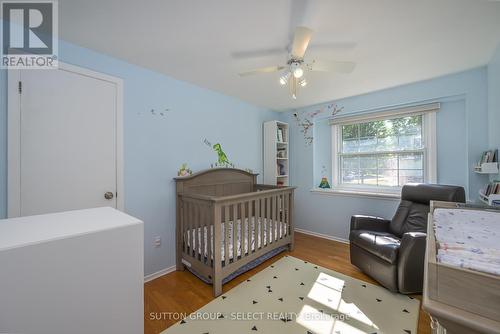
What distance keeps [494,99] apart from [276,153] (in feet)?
8.05

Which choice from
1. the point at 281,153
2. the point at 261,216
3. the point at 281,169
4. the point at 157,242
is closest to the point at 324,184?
the point at 281,169

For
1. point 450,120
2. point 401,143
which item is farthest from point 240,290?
point 450,120

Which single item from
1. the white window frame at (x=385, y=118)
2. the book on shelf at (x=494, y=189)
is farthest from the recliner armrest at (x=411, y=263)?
the white window frame at (x=385, y=118)

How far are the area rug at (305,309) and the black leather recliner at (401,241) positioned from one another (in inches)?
6.2

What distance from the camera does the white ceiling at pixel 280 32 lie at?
1308mm

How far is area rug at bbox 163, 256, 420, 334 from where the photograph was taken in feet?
4.84

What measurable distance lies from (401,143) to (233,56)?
8.42ft

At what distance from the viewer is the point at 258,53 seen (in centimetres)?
182

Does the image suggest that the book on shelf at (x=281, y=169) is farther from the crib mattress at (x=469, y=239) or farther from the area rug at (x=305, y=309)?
the crib mattress at (x=469, y=239)

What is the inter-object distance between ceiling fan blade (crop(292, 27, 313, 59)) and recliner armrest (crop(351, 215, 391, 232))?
1.97 m

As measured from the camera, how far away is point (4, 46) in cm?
146

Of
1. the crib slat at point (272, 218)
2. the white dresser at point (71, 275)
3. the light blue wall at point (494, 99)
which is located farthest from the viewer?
the crib slat at point (272, 218)

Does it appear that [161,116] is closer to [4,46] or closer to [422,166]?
[4,46]

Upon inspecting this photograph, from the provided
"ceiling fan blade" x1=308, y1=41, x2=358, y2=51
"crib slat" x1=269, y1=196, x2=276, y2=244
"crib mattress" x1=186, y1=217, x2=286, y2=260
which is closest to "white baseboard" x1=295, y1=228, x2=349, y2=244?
"crib mattress" x1=186, y1=217, x2=286, y2=260
